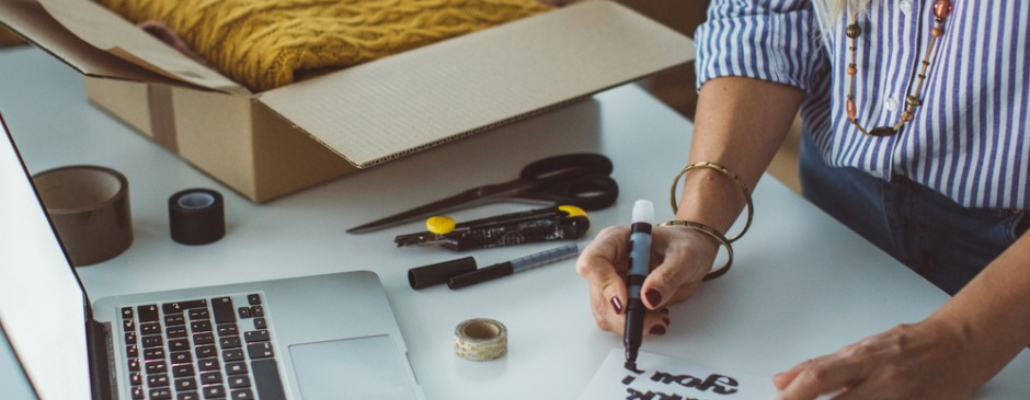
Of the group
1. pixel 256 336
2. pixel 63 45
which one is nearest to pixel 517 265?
pixel 256 336

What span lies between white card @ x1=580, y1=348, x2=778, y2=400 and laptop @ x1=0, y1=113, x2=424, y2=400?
0.48ft

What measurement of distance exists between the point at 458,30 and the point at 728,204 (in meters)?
0.37

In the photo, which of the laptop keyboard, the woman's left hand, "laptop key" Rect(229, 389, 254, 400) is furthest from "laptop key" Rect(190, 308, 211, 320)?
the woman's left hand

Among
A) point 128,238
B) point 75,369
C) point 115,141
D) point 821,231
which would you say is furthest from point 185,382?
point 821,231

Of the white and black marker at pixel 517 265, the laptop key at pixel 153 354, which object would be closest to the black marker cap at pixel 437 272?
the white and black marker at pixel 517 265

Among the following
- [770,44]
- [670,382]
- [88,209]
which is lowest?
[670,382]

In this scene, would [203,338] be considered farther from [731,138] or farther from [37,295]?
[731,138]

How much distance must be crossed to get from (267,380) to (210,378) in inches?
1.6

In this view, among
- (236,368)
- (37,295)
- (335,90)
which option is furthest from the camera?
(335,90)

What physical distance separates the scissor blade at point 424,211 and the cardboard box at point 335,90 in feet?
0.29

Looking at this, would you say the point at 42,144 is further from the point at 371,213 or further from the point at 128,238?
the point at 371,213

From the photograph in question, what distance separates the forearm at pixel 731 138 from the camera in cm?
93

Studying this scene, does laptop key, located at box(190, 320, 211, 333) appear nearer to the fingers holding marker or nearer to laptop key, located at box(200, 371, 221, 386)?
laptop key, located at box(200, 371, 221, 386)

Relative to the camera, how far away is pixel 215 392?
2.39 ft
